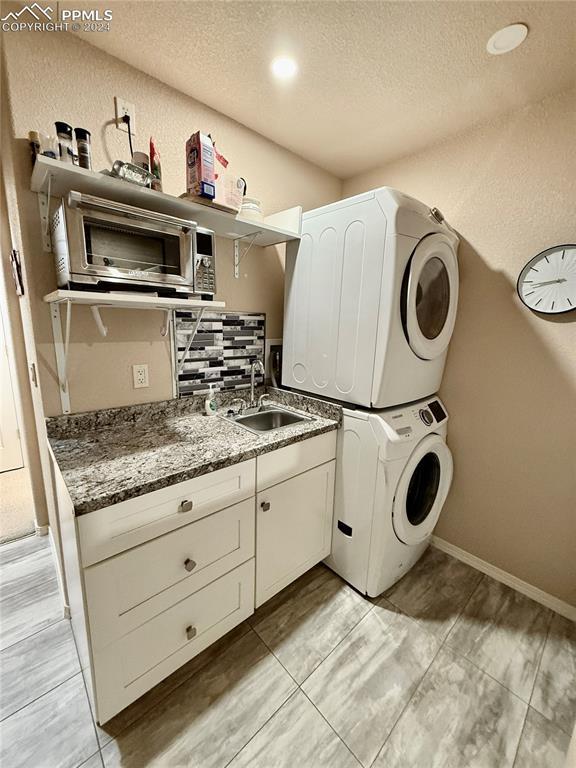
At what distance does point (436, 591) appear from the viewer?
1726 millimetres

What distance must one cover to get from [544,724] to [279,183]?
2846 millimetres

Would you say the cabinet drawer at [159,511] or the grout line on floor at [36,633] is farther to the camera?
the grout line on floor at [36,633]

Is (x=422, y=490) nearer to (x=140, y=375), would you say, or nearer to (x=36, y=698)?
(x=140, y=375)

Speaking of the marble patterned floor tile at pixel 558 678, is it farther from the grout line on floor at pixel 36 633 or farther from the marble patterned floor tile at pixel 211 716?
the grout line on floor at pixel 36 633

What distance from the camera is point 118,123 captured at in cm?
136

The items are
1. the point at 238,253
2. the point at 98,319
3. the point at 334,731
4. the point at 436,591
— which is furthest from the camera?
the point at 238,253

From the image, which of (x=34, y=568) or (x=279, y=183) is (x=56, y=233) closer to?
(x=279, y=183)

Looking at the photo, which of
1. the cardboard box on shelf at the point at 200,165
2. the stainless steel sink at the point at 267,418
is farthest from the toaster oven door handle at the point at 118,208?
the stainless steel sink at the point at 267,418

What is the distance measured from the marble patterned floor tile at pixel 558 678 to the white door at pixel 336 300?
1.33m

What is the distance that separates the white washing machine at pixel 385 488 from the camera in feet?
4.92

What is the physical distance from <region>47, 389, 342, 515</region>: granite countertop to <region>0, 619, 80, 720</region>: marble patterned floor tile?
35.9 inches

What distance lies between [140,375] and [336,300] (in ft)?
3.46

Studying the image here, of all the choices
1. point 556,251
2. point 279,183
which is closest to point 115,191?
point 279,183

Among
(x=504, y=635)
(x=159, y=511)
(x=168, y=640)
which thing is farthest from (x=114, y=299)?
(x=504, y=635)
